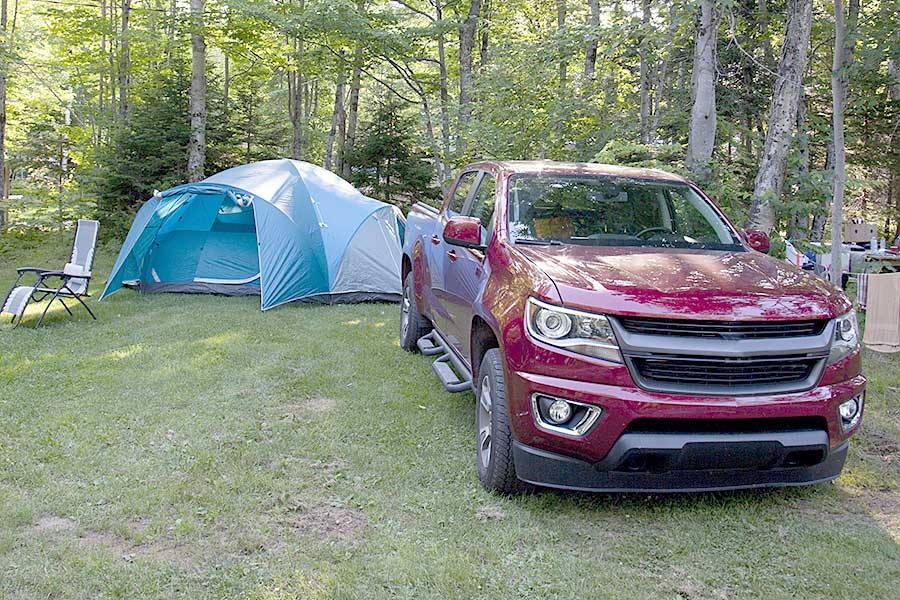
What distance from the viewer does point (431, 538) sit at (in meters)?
3.22

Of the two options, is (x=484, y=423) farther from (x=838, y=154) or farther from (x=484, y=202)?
(x=838, y=154)

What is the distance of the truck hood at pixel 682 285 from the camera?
10.3 ft

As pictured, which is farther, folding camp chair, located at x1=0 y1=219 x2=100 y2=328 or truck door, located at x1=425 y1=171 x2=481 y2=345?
folding camp chair, located at x1=0 y1=219 x2=100 y2=328

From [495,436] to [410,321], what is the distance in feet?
10.7

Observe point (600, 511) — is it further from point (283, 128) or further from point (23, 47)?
point (23, 47)

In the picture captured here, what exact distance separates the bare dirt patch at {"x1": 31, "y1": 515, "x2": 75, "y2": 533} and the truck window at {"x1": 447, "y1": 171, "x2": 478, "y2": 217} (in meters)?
3.20

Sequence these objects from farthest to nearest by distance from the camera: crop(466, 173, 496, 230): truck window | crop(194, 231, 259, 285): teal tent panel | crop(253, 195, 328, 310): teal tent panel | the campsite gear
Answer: crop(194, 231, 259, 285): teal tent panel, crop(253, 195, 328, 310): teal tent panel, the campsite gear, crop(466, 173, 496, 230): truck window

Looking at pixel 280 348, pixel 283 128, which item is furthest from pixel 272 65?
pixel 280 348

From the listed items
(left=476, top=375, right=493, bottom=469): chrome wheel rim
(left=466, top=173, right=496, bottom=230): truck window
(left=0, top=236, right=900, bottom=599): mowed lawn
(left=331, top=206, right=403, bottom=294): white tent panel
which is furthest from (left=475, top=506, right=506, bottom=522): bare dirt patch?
(left=331, top=206, right=403, bottom=294): white tent panel

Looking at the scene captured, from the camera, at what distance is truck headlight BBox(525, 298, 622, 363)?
312cm

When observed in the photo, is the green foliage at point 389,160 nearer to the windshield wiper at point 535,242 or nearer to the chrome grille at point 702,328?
the windshield wiper at point 535,242

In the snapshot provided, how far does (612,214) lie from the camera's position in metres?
4.36

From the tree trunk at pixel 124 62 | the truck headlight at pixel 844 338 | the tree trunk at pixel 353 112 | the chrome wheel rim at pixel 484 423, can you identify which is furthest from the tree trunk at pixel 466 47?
the truck headlight at pixel 844 338

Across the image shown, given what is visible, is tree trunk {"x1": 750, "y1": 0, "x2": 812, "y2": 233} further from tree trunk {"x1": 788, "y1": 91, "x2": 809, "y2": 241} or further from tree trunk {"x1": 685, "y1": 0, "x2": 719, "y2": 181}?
tree trunk {"x1": 685, "y1": 0, "x2": 719, "y2": 181}
